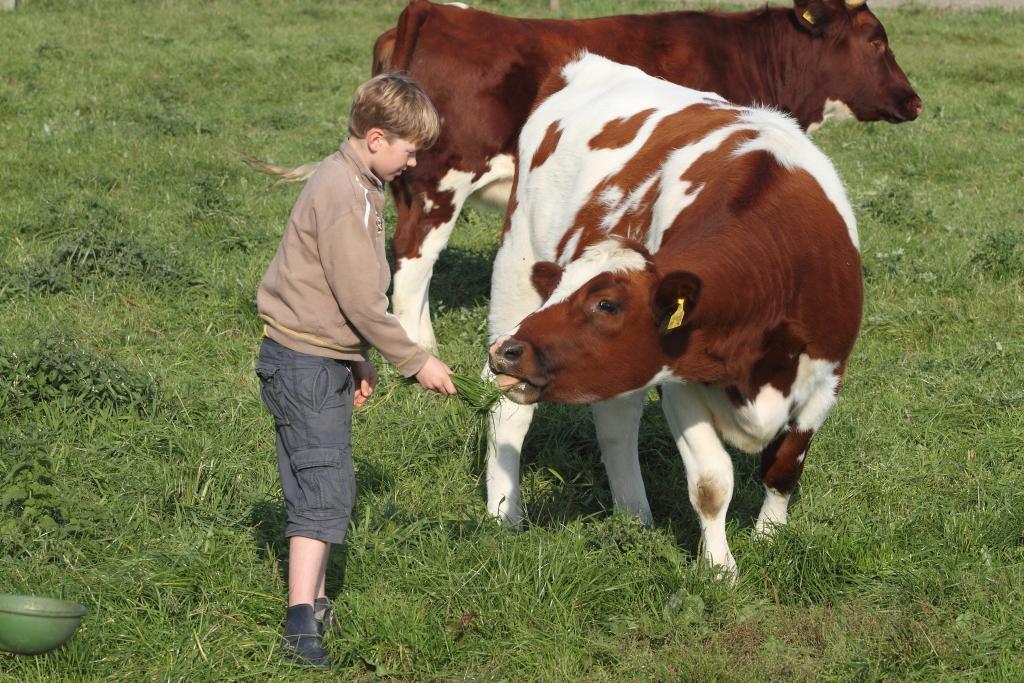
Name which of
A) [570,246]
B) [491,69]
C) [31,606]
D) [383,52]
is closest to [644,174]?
[570,246]

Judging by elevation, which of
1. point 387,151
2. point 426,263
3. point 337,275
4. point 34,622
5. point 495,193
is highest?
point 387,151

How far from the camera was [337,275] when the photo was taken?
12.8 feet

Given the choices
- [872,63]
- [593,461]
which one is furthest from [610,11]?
[593,461]

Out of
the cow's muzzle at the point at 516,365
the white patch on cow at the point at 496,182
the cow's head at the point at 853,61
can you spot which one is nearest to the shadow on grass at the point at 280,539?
the cow's muzzle at the point at 516,365

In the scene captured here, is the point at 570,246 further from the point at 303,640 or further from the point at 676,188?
Answer: the point at 303,640

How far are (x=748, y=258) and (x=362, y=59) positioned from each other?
12223 millimetres

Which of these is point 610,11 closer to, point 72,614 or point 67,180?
point 67,180

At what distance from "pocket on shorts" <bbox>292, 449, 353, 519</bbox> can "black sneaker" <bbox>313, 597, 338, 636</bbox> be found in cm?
35

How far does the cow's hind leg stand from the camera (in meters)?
4.72

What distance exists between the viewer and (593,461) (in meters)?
5.81

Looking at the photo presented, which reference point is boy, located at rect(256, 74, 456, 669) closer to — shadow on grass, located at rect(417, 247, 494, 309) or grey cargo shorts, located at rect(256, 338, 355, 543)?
grey cargo shorts, located at rect(256, 338, 355, 543)

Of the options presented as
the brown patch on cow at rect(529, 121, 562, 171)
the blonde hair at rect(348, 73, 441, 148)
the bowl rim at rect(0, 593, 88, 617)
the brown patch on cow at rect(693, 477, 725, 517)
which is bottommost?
the brown patch on cow at rect(693, 477, 725, 517)

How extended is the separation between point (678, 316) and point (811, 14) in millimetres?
5534

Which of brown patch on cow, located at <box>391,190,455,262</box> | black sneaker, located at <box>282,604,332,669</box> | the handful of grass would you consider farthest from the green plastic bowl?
brown patch on cow, located at <box>391,190,455,262</box>
